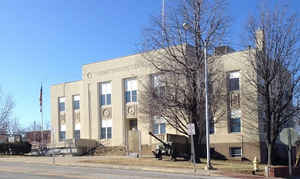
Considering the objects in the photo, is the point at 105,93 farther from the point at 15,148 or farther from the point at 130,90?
the point at 15,148

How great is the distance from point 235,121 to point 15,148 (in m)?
22.5

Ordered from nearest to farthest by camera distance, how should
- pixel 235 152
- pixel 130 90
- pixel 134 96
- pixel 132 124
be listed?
pixel 235 152
pixel 134 96
pixel 130 90
pixel 132 124

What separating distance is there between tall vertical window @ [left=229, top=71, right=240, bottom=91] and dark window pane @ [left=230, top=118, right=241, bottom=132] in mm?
2881

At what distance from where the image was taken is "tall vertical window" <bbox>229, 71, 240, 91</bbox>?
36.8 m

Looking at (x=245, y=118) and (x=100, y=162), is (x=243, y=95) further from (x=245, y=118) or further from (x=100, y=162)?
(x=100, y=162)

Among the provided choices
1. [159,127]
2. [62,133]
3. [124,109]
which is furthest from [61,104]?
[159,127]

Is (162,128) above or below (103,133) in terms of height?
above

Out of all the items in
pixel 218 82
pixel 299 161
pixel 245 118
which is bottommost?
pixel 299 161

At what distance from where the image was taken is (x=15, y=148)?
41.2 metres

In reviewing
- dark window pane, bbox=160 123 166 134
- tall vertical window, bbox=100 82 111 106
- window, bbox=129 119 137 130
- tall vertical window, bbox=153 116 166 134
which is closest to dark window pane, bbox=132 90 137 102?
window, bbox=129 119 137 130

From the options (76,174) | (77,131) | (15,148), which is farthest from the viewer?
(77,131)

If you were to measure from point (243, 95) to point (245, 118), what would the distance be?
6.86 feet

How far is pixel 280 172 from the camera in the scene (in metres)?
23.2

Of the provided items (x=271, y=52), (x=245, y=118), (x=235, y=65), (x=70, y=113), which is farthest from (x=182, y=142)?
(x=70, y=113)
